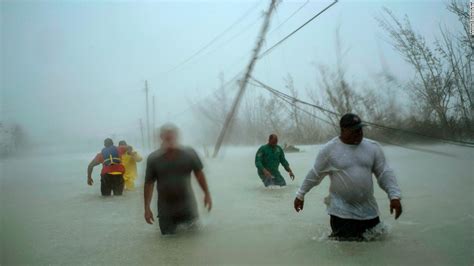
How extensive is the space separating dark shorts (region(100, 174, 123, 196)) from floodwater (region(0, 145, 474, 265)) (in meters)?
0.25

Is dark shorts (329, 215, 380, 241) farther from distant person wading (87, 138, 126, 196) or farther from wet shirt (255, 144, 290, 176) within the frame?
distant person wading (87, 138, 126, 196)

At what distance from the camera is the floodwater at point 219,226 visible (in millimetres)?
4523

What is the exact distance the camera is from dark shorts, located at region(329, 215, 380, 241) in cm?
442

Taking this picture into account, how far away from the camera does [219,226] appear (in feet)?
20.3

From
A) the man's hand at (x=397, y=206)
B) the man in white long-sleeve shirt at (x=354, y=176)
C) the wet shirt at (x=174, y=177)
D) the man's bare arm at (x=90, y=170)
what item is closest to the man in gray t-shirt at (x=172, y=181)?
the wet shirt at (x=174, y=177)

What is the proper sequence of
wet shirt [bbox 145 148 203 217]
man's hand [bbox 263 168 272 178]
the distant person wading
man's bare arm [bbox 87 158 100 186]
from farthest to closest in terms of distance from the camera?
the distant person wading → man's bare arm [bbox 87 158 100 186] → man's hand [bbox 263 168 272 178] → wet shirt [bbox 145 148 203 217]

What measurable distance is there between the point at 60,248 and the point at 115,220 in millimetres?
1835

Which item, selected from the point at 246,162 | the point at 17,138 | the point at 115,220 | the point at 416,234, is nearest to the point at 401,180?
the point at 246,162

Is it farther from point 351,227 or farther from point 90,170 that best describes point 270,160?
point 351,227

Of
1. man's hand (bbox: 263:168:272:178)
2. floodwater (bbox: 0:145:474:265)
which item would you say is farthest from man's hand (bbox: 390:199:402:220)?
man's hand (bbox: 263:168:272:178)

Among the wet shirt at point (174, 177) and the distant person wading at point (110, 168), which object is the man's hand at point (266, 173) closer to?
the distant person wading at point (110, 168)

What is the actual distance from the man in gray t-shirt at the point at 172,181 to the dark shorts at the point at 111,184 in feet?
16.5

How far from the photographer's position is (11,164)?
296 inches

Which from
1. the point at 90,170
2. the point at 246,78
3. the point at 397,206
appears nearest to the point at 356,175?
the point at 397,206
